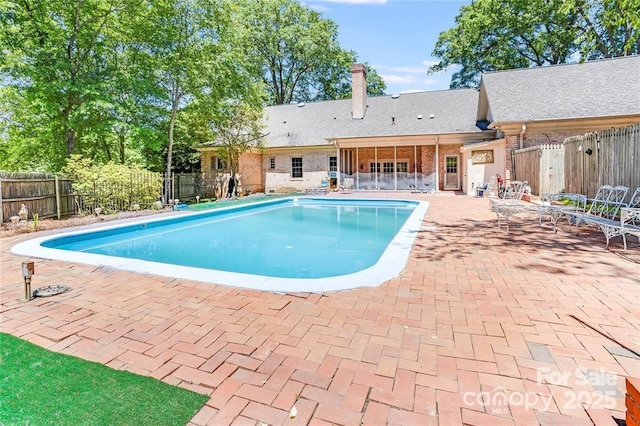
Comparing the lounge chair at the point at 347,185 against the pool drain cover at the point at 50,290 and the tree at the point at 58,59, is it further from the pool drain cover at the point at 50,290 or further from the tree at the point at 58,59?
the pool drain cover at the point at 50,290

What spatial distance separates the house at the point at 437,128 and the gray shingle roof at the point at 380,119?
58 millimetres

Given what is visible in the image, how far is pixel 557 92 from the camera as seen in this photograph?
15062mm

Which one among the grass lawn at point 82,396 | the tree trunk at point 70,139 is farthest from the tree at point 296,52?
the grass lawn at point 82,396

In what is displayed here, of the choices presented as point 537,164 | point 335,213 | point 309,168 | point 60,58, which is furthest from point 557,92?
point 60,58

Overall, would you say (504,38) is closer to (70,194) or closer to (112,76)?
(112,76)

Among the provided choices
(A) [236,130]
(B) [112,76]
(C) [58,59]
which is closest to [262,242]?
(B) [112,76]

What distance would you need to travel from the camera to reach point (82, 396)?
6.57ft

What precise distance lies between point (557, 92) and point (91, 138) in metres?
21.1

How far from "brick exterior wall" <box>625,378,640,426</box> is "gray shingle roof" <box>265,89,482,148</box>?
1774 centimetres

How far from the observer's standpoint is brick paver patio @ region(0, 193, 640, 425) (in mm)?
1946

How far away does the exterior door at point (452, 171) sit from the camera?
1928 centimetres

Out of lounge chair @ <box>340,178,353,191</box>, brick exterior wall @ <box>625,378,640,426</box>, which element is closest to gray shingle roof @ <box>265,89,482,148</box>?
lounge chair @ <box>340,178,353,191</box>

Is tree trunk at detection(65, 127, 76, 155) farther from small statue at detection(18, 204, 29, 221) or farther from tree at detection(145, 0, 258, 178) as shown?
small statue at detection(18, 204, 29, 221)

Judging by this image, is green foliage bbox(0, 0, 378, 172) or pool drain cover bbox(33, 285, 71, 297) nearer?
pool drain cover bbox(33, 285, 71, 297)
